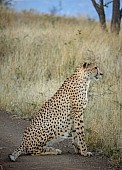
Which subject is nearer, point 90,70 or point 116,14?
point 90,70

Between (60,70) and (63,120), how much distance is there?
3937 mm

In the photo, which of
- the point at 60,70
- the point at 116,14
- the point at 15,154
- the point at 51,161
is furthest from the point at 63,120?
the point at 116,14

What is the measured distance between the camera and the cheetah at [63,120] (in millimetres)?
5152

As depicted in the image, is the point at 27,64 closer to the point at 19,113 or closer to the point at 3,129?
the point at 19,113

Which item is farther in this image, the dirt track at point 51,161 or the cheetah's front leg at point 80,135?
the cheetah's front leg at point 80,135

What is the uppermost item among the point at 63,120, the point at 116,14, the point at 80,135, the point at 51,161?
the point at 116,14

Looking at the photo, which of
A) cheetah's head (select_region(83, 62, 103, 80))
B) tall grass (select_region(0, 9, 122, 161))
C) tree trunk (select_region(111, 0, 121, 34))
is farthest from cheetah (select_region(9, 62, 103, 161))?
tree trunk (select_region(111, 0, 121, 34))

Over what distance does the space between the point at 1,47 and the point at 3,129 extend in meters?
4.91

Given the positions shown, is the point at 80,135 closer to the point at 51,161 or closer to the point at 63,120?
the point at 63,120

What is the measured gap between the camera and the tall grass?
228 inches

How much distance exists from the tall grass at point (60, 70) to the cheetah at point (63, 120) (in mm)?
418

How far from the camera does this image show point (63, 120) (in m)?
5.27

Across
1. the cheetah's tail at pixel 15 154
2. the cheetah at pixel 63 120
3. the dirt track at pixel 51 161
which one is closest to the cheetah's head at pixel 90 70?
the cheetah at pixel 63 120

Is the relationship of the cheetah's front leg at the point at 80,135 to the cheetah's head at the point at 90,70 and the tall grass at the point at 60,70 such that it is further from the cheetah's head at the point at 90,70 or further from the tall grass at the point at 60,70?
the cheetah's head at the point at 90,70
